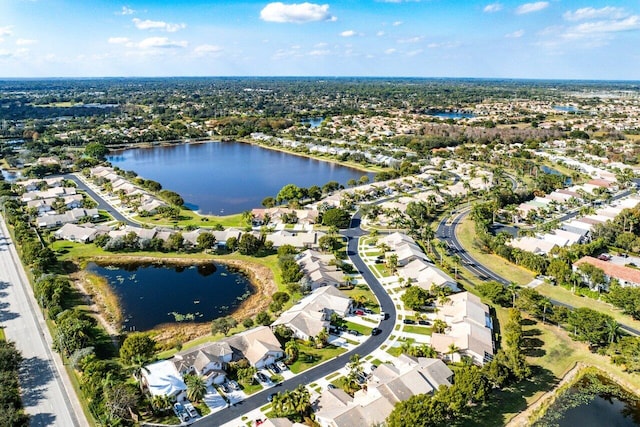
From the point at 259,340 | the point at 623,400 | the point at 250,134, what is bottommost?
the point at 623,400

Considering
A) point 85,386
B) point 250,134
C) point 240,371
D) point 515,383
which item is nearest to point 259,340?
point 240,371

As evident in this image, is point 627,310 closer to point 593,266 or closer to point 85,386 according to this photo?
point 593,266

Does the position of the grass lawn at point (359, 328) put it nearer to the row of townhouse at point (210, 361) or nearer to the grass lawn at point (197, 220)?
the row of townhouse at point (210, 361)

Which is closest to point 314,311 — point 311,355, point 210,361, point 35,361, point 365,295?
point 311,355

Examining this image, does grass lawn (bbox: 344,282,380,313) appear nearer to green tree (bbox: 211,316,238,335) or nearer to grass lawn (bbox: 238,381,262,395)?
green tree (bbox: 211,316,238,335)

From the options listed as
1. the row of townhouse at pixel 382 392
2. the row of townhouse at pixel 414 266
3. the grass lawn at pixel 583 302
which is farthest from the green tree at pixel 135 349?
the grass lawn at pixel 583 302
